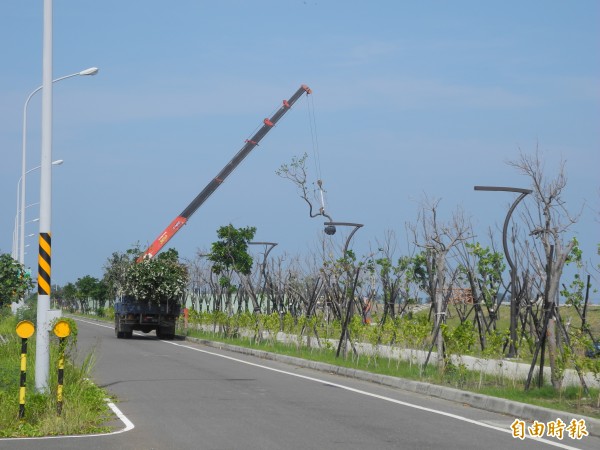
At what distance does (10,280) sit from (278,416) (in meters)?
18.5

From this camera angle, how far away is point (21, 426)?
11.7 m

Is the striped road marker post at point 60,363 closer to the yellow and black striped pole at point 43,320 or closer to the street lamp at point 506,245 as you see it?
the yellow and black striped pole at point 43,320

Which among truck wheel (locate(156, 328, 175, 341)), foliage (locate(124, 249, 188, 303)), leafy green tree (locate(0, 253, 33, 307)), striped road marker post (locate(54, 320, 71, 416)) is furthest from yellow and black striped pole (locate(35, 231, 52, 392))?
truck wheel (locate(156, 328, 175, 341))

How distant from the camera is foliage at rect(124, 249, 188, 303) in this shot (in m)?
36.4

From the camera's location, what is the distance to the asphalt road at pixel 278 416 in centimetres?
1086

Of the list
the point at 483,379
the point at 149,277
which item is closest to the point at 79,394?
the point at 483,379

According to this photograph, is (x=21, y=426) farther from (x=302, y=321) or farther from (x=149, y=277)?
(x=149, y=277)

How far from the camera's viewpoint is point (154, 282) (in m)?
36.6

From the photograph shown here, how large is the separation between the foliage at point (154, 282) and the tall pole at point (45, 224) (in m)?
22.6

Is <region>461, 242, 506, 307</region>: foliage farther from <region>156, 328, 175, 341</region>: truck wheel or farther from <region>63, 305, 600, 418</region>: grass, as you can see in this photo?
<region>156, 328, 175, 341</region>: truck wheel

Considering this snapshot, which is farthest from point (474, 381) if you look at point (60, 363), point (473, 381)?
point (60, 363)

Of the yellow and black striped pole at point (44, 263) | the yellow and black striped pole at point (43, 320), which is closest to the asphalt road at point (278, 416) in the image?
the yellow and black striped pole at point (43, 320)

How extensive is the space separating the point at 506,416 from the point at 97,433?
612cm

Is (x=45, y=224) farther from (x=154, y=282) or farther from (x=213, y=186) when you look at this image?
(x=213, y=186)
